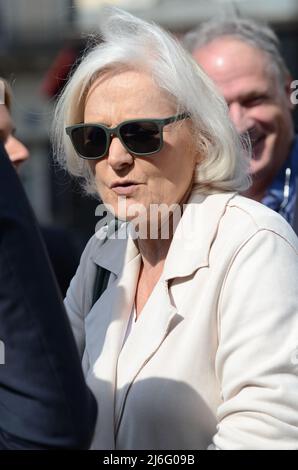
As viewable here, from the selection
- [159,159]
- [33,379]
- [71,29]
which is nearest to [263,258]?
[159,159]

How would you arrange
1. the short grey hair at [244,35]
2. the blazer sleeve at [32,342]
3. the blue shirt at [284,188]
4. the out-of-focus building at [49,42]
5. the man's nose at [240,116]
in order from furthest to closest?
the out-of-focus building at [49,42]
the short grey hair at [244,35]
the man's nose at [240,116]
the blue shirt at [284,188]
the blazer sleeve at [32,342]

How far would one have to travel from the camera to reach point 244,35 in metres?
3.90

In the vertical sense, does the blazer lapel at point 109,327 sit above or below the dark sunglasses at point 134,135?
below

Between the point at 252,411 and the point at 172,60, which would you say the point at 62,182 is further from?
the point at 252,411

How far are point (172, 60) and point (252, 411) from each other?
40.2 inches

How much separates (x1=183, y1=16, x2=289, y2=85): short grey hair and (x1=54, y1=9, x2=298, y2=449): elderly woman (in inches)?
49.5

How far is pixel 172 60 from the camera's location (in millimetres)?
2516

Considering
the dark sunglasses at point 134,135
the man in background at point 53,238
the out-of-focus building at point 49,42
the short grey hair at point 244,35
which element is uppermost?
the dark sunglasses at point 134,135

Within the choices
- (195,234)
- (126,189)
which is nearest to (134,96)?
(126,189)

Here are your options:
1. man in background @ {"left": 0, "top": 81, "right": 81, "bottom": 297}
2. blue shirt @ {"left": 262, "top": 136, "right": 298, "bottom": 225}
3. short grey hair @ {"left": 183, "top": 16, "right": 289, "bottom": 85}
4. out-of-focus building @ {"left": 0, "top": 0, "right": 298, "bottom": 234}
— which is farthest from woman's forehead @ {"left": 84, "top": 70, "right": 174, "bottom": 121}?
out-of-focus building @ {"left": 0, "top": 0, "right": 298, "bottom": 234}

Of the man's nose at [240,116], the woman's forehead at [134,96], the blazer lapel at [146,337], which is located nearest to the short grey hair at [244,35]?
the man's nose at [240,116]

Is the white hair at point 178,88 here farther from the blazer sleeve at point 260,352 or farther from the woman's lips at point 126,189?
the blazer sleeve at point 260,352

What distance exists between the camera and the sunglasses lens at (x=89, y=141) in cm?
253

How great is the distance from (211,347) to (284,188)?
5.30 feet
